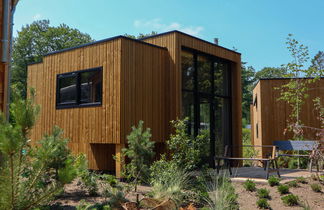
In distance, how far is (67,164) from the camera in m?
3.23

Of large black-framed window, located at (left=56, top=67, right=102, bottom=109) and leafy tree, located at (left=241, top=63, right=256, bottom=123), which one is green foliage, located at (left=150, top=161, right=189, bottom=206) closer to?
large black-framed window, located at (left=56, top=67, right=102, bottom=109)

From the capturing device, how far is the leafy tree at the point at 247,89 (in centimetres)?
4025

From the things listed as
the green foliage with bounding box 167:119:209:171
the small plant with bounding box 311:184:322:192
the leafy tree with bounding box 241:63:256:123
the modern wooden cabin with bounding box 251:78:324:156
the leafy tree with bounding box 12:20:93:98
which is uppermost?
the leafy tree with bounding box 12:20:93:98

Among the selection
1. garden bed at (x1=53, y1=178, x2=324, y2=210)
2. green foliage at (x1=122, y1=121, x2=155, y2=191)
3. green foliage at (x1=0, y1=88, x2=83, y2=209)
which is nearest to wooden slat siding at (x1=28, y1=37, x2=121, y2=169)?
green foliage at (x1=122, y1=121, x2=155, y2=191)

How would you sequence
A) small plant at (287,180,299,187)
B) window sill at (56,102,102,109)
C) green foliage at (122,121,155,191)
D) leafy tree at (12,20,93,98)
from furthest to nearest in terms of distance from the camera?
leafy tree at (12,20,93,98), window sill at (56,102,102,109), small plant at (287,180,299,187), green foliage at (122,121,155,191)

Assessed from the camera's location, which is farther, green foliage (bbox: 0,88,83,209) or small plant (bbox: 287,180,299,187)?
small plant (bbox: 287,180,299,187)

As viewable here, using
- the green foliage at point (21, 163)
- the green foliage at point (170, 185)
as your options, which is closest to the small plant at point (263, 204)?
the green foliage at point (170, 185)

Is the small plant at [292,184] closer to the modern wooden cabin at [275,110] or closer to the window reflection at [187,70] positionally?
the window reflection at [187,70]

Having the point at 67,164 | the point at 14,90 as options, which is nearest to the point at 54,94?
the point at 14,90

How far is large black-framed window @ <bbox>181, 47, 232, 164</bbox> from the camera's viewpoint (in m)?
9.69

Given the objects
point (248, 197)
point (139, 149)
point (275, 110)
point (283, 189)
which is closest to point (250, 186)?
point (248, 197)

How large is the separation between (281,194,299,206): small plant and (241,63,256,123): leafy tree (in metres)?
34.2

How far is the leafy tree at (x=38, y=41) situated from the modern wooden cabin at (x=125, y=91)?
23423 millimetres

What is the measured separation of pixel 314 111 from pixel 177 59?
6577mm
